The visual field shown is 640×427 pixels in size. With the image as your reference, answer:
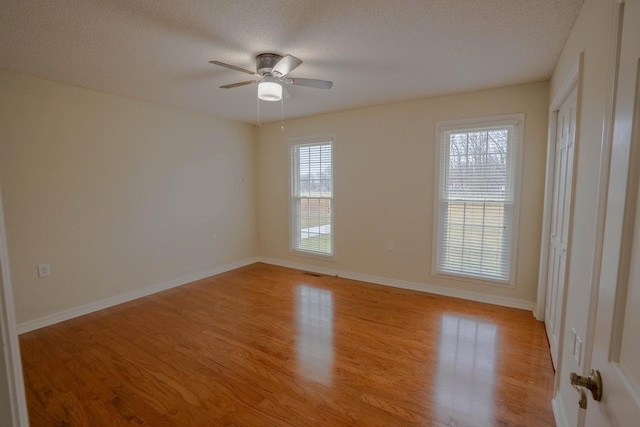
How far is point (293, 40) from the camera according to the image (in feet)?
7.26

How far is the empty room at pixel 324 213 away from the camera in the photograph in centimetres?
151

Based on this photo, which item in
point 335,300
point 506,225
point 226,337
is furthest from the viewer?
point 335,300

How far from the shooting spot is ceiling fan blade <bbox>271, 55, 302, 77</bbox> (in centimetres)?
219

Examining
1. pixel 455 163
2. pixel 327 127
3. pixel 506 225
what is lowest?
pixel 506 225

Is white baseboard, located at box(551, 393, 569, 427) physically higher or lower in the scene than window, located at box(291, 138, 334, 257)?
lower

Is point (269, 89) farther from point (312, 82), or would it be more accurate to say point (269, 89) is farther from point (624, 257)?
point (624, 257)

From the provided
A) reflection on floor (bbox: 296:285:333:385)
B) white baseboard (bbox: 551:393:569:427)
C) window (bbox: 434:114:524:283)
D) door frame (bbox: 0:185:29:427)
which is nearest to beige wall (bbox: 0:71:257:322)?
reflection on floor (bbox: 296:285:333:385)

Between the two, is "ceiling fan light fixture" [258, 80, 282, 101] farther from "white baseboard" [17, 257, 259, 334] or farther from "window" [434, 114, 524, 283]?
"white baseboard" [17, 257, 259, 334]

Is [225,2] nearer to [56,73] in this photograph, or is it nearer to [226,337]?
[56,73]

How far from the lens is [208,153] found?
14.8 feet

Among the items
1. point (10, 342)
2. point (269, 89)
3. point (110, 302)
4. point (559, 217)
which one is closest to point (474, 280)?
point (559, 217)

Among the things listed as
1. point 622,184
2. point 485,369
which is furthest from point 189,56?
point 485,369

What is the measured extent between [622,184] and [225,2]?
6.59ft

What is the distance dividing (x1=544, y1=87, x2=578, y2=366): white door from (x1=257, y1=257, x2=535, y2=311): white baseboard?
1.64 ft
